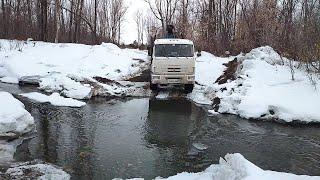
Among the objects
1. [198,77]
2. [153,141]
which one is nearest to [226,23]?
[198,77]

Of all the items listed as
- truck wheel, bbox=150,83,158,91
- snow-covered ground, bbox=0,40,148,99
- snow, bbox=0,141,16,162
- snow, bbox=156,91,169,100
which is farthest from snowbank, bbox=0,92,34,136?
truck wheel, bbox=150,83,158,91

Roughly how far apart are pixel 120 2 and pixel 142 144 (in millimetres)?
54716

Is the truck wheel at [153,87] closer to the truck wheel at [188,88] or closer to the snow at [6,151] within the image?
the truck wheel at [188,88]

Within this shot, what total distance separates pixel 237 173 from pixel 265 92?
31.8ft

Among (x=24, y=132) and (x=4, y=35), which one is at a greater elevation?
(x=4, y=35)

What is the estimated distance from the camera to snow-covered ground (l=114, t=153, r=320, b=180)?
6523 mm

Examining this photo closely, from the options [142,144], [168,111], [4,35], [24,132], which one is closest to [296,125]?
[168,111]

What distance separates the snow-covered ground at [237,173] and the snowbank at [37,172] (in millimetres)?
1929

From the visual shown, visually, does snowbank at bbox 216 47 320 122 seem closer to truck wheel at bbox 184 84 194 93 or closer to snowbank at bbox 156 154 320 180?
truck wheel at bbox 184 84 194 93

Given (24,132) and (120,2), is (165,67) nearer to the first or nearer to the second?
(24,132)

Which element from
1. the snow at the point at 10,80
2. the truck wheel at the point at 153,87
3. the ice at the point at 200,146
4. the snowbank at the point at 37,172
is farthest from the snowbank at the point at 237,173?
the snow at the point at 10,80

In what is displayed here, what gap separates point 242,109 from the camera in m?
15.2

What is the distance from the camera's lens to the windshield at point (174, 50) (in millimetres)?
17984

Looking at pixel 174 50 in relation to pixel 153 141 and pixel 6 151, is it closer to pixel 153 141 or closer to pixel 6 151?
pixel 153 141
